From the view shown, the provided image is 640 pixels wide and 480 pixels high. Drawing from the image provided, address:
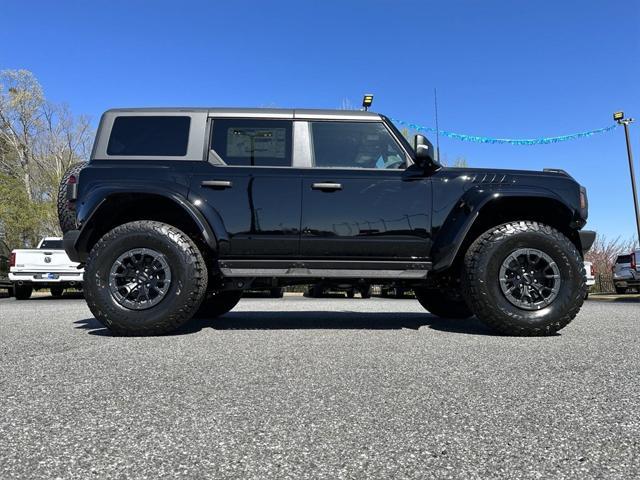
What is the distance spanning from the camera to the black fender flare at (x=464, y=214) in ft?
12.7

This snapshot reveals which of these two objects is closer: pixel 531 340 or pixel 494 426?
pixel 494 426

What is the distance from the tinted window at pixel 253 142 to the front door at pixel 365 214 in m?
0.37

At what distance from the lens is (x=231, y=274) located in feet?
12.8

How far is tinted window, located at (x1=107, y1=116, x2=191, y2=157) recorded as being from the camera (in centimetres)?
412

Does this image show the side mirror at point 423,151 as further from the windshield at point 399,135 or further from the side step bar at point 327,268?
the side step bar at point 327,268

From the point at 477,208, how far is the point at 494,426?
2.55 m

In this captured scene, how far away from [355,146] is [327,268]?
118cm

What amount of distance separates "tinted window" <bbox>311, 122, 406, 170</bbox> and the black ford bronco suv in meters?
0.01

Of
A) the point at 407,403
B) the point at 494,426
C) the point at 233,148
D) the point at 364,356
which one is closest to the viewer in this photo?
the point at 494,426

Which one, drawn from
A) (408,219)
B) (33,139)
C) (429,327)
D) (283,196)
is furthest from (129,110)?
(33,139)

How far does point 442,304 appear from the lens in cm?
524

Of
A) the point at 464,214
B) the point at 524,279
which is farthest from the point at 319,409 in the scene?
the point at 524,279

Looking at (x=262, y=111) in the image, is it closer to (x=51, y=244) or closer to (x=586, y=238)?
(x=586, y=238)

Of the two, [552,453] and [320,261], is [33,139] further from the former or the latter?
[552,453]
